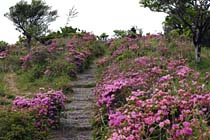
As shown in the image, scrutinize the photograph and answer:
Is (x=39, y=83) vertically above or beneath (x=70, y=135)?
above

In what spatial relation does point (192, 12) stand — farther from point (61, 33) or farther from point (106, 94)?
point (61, 33)

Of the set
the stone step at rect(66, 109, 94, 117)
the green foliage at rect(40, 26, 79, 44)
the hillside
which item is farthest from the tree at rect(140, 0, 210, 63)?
the green foliage at rect(40, 26, 79, 44)

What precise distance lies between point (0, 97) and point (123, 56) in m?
4.26

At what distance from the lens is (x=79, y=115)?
8.50 m

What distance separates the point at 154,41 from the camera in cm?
1555

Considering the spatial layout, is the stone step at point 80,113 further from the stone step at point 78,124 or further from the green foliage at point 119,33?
the green foliage at point 119,33

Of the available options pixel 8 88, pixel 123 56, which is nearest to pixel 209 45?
pixel 123 56

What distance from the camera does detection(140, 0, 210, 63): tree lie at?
11859mm

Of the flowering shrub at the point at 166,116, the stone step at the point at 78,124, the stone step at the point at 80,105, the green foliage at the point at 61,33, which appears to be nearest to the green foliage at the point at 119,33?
the green foliage at the point at 61,33

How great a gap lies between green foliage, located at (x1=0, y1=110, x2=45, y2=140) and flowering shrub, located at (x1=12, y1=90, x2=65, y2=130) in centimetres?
55

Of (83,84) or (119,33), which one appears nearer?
(83,84)

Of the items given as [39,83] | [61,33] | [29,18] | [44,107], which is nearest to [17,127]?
[44,107]

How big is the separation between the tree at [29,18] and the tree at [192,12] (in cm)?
774

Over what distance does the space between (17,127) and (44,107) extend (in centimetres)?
137
